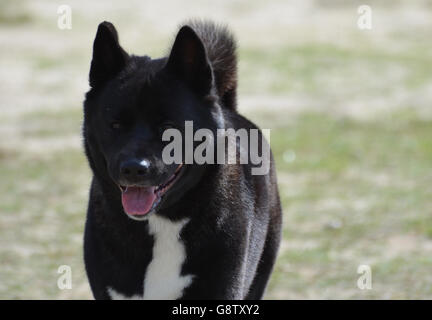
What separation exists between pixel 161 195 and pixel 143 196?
0.27ft

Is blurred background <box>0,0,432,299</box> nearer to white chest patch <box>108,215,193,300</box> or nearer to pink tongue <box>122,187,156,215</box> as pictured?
white chest patch <box>108,215,193,300</box>

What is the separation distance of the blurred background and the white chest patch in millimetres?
1740

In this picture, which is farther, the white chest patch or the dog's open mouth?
the white chest patch

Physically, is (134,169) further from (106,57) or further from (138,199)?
(106,57)

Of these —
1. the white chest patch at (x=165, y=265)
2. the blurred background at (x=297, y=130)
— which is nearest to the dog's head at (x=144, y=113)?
the white chest patch at (x=165, y=265)

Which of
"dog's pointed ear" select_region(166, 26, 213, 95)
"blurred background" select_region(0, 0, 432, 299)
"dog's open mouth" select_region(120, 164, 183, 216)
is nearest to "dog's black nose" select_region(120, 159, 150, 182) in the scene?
"dog's open mouth" select_region(120, 164, 183, 216)

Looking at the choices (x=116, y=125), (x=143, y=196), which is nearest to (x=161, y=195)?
(x=143, y=196)

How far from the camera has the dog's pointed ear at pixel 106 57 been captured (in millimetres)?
3920

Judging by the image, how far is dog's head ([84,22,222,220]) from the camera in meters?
3.69

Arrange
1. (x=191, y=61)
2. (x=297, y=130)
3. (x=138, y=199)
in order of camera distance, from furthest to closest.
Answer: (x=297, y=130), (x=191, y=61), (x=138, y=199)

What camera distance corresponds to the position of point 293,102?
12328 mm

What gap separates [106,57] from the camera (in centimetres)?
396

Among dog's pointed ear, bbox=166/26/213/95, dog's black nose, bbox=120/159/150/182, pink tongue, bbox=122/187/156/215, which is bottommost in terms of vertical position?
pink tongue, bbox=122/187/156/215
